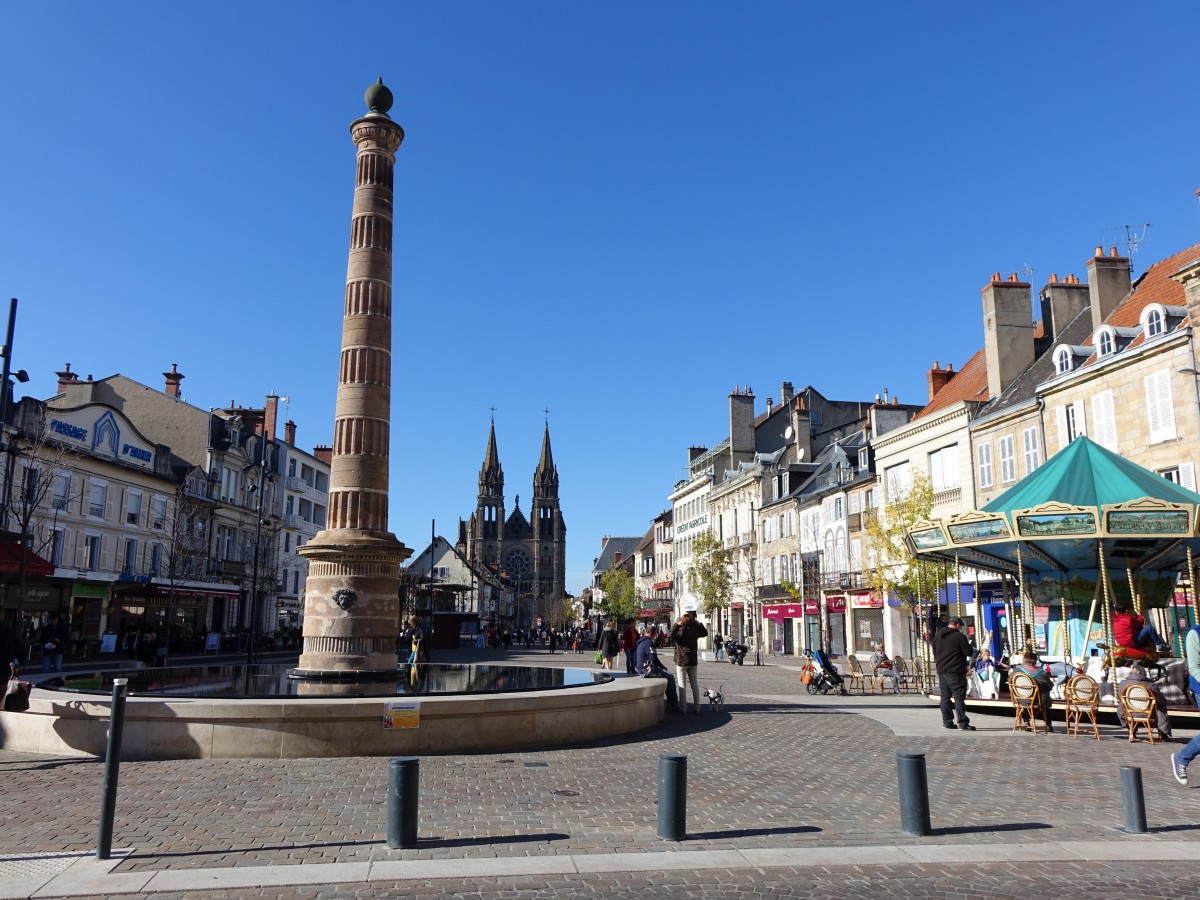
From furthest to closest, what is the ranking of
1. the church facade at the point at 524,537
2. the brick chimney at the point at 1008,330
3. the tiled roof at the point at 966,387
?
the church facade at the point at 524,537 → the tiled roof at the point at 966,387 → the brick chimney at the point at 1008,330

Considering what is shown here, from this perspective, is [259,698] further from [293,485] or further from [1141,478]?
[293,485]

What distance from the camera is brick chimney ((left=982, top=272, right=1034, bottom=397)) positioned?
1267 inches

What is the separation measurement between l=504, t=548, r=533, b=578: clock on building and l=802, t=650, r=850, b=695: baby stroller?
136 m

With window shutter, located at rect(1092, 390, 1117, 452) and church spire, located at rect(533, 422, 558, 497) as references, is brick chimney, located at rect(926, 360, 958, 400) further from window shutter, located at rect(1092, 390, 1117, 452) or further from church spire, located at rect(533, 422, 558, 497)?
church spire, located at rect(533, 422, 558, 497)

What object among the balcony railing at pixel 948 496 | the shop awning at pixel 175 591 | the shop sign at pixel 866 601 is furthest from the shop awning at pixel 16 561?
the shop sign at pixel 866 601

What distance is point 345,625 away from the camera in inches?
648

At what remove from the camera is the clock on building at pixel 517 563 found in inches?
6176

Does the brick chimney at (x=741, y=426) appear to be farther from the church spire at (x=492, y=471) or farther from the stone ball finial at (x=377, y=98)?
the church spire at (x=492, y=471)

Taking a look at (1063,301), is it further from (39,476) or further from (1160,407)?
(39,476)

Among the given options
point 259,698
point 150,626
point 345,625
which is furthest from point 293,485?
point 259,698

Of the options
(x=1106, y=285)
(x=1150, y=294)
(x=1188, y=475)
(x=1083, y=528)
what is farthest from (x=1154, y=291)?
(x=1083, y=528)

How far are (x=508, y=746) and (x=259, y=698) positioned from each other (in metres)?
3.25

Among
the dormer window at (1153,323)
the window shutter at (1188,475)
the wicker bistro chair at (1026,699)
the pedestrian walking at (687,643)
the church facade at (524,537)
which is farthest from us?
the church facade at (524,537)

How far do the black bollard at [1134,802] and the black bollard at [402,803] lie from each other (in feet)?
19.1
